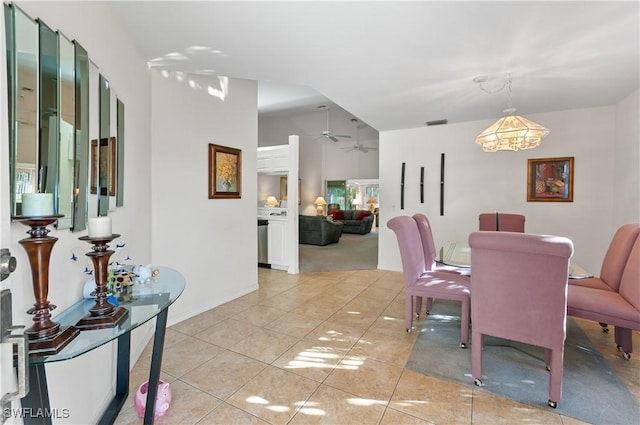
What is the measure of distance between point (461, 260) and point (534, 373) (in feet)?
3.23

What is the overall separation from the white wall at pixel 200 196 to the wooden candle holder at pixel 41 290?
183 centimetres

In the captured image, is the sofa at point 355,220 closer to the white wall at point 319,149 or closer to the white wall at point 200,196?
the white wall at point 319,149

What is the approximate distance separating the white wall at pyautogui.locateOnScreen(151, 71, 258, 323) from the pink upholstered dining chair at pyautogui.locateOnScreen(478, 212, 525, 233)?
3.04 meters

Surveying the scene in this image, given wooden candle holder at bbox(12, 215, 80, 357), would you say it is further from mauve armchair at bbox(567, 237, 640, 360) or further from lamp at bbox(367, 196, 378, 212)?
lamp at bbox(367, 196, 378, 212)

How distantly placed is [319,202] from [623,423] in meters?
9.61

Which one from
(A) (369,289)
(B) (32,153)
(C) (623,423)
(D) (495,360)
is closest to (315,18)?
(B) (32,153)

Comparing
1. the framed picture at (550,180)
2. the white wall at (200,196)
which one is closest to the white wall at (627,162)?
the framed picture at (550,180)

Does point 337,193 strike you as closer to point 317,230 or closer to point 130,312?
point 317,230

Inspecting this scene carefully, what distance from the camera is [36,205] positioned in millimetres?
913

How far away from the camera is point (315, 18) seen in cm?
189

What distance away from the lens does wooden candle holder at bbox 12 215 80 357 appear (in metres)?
0.90

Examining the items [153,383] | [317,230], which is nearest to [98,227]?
[153,383]

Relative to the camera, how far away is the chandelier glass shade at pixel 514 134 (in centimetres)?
254

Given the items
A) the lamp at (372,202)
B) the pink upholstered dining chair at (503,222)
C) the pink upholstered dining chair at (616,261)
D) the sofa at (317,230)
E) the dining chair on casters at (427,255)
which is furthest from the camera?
the lamp at (372,202)
